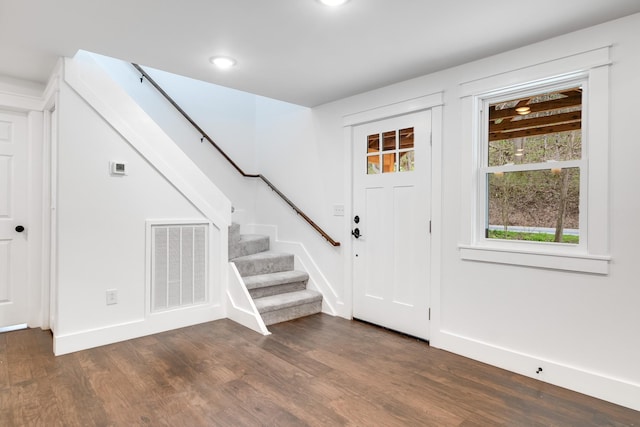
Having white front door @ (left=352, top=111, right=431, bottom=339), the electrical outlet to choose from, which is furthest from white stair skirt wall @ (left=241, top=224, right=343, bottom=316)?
the electrical outlet

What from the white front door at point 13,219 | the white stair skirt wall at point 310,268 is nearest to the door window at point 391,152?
the white stair skirt wall at point 310,268

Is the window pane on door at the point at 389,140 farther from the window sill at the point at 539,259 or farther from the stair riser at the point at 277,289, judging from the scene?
the stair riser at the point at 277,289

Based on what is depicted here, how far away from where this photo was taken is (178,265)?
347cm

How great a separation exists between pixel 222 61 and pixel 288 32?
28.3 inches

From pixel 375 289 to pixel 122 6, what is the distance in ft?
9.82

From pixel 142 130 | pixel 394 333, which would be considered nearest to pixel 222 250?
pixel 142 130

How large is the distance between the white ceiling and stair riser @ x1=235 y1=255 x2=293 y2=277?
1926 millimetres

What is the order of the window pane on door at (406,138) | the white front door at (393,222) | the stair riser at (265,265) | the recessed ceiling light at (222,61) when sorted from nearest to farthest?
the recessed ceiling light at (222,61) → the white front door at (393,222) → the window pane on door at (406,138) → the stair riser at (265,265)

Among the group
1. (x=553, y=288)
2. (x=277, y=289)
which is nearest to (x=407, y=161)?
(x=553, y=288)

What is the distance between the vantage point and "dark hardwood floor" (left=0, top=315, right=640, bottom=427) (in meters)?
2.03

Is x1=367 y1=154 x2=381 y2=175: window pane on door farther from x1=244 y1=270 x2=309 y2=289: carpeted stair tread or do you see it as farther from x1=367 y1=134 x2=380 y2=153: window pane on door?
x1=244 y1=270 x2=309 y2=289: carpeted stair tread

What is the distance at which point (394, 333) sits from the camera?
341cm

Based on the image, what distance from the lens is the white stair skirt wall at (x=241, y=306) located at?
11.1 feet

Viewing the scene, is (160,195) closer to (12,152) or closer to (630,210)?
(12,152)
